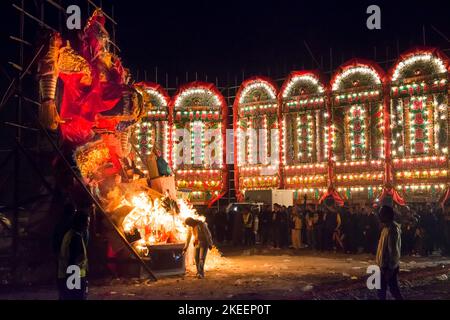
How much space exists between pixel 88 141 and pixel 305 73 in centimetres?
1411

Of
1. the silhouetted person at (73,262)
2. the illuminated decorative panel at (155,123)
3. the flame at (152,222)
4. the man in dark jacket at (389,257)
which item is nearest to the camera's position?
the silhouetted person at (73,262)

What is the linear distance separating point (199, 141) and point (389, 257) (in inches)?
827

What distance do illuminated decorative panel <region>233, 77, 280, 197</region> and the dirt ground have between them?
10.0m

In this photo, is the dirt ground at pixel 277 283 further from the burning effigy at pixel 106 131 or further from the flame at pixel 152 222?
the burning effigy at pixel 106 131

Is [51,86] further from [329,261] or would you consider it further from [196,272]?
[329,261]

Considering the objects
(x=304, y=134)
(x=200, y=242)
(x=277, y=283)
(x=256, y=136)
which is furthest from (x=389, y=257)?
(x=256, y=136)

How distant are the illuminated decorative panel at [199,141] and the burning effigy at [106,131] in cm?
1052

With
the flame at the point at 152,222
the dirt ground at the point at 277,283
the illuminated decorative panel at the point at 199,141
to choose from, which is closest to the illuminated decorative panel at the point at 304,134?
the illuminated decorative panel at the point at 199,141

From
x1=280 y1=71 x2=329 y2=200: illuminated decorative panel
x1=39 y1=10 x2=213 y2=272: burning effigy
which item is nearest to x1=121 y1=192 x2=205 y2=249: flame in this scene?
x1=39 y1=10 x2=213 y2=272: burning effigy

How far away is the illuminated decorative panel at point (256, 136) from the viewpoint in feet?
94.6

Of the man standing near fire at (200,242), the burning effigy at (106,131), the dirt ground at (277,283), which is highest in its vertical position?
the burning effigy at (106,131)

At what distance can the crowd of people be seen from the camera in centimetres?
2041

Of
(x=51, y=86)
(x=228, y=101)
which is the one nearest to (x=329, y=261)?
(x=51, y=86)

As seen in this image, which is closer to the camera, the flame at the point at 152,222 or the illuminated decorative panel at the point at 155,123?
the flame at the point at 152,222
